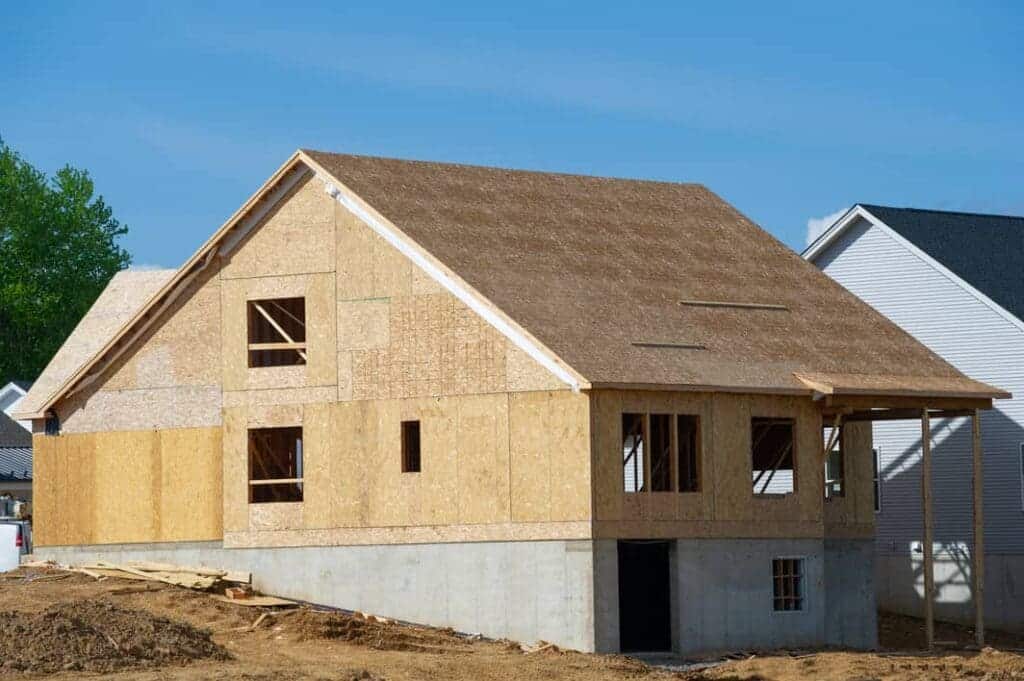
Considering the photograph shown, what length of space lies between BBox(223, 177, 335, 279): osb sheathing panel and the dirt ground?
6219mm

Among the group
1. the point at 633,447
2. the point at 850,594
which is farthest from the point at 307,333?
the point at 850,594

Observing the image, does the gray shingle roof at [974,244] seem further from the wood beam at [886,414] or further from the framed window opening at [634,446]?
the framed window opening at [634,446]

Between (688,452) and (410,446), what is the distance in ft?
17.6

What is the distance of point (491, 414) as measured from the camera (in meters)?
35.4

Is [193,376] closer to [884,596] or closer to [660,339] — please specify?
[660,339]

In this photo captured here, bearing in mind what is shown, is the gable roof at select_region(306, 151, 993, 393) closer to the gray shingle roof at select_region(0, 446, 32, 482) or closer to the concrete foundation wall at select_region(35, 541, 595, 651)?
the concrete foundation wall at select_region(35, 541, 595, 651)

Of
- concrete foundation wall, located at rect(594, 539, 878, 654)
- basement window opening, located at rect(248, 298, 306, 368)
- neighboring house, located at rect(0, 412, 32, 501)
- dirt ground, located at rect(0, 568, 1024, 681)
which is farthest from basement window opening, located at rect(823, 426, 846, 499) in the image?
neighboring house, located at rect(0, 412, 32, 501)

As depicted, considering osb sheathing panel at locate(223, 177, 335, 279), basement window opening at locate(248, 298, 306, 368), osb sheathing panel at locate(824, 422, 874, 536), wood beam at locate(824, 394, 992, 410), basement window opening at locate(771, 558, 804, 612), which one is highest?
osb sheathing panel at locate(223, 177, 335, 279)

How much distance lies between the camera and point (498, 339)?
3541 centimetres

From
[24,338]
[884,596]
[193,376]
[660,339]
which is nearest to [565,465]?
[660,339]

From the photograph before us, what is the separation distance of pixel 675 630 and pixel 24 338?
66759mm

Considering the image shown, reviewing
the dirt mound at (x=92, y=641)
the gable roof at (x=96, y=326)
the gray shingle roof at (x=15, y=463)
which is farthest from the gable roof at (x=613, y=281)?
the gray shingle roof at (x=15, y=463)

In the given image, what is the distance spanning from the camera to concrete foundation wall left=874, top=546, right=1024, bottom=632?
43906mm

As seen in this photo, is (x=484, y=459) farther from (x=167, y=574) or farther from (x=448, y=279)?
(x=167, y=574)
